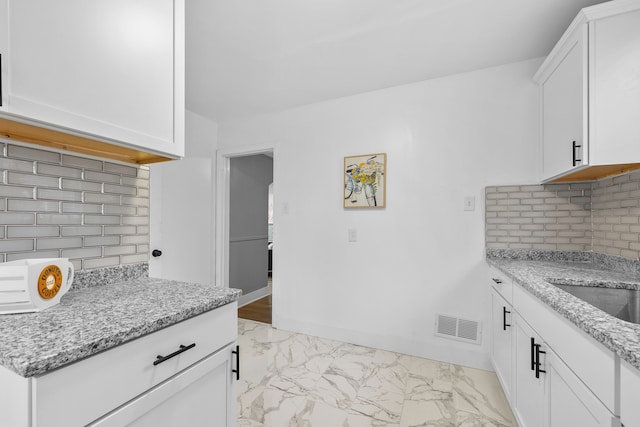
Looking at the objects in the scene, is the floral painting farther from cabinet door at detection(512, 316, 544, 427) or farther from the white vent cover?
cabinet door at detection(512, 316, 544, 427)

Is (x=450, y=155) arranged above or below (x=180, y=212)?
above

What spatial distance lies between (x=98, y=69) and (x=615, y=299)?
2.41 metres

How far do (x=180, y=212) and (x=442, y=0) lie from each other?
272 cm

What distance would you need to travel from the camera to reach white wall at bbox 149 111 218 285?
2674 mm

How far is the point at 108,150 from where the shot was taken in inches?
47.2

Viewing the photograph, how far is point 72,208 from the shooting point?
1.17 metres

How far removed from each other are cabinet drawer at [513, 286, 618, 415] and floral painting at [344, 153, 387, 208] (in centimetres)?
147

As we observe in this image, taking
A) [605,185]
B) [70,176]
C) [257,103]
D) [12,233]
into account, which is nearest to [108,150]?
[70,176]

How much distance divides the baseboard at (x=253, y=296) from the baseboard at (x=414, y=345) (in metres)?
1.24

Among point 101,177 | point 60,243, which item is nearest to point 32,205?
point 60,243

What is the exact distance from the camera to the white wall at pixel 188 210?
8.77 ft

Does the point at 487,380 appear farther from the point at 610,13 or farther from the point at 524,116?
the point at 610,13

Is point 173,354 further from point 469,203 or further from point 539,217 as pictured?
point 539,217

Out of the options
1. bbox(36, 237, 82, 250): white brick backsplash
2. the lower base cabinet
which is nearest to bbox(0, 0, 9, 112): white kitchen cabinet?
bbox(36, 237, 82, 250): white brick backsplash
